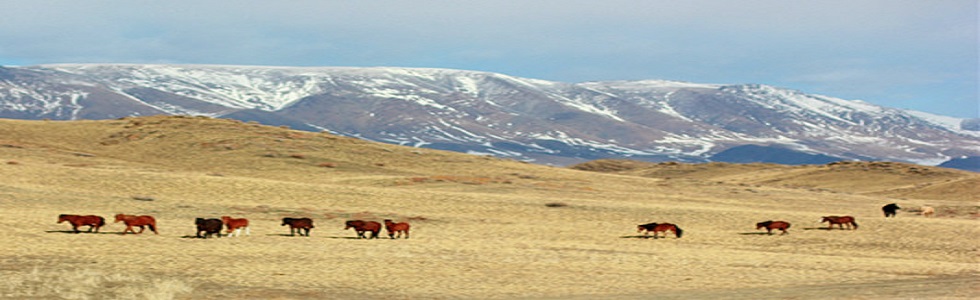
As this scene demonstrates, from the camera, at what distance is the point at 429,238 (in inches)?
1312

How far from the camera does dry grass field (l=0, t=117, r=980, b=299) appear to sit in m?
22.3

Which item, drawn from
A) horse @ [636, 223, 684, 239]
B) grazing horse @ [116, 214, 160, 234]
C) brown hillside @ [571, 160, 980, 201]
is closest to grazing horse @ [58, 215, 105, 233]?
grazing horse @ [116, 214, 160, 234]

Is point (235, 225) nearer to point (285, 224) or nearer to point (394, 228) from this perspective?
point (285, 224)

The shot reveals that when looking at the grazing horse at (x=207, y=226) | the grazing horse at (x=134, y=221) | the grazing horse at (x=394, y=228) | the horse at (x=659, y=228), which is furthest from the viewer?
the horse at (x=659, y=228)

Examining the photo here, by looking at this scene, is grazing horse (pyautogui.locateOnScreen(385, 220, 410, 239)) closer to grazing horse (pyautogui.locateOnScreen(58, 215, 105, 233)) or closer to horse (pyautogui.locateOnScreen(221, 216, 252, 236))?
horse (pyautogui.locateOnScreen(221, 216, 252, 236))

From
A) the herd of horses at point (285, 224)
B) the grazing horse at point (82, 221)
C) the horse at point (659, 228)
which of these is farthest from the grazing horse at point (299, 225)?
the horse at point (659, 228)

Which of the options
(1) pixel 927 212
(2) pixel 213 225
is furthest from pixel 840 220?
(2) pixel 213 225

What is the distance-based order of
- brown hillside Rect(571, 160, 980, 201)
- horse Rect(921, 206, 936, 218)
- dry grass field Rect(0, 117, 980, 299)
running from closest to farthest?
dry grass field Rect(0, 117, 980, 299) → horse Rect(921, 206, 936, 218) → brown hillside Rect(571, 160, 980, 201)

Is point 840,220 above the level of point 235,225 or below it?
above

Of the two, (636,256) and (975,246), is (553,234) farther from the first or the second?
(975,246)

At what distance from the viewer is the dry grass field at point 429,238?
22312 mm

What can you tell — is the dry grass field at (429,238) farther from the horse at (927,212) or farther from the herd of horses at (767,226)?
the horse at (927,212)

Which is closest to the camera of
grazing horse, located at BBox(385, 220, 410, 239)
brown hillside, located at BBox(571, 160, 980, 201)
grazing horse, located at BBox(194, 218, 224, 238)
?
grazing horse, located at BBox(194, 218, 224, 238)

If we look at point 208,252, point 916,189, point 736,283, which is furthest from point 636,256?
point 916,189
